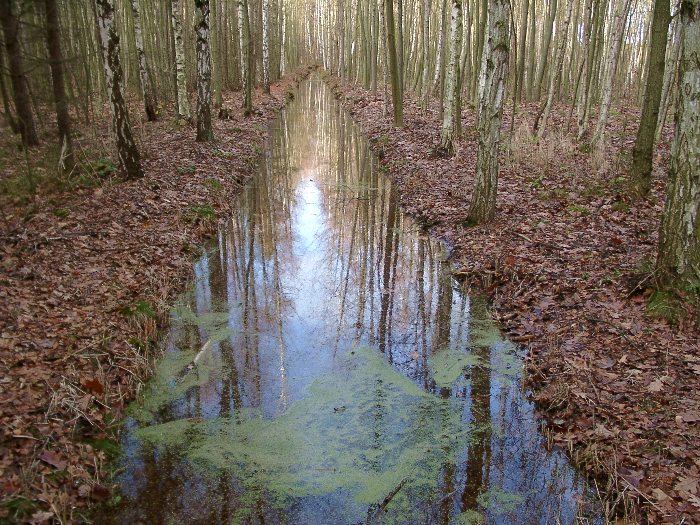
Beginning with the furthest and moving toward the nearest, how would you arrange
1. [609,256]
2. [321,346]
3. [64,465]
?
1. [609,256]
2. [321,346]
3. [64,465]

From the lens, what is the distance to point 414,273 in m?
8.67

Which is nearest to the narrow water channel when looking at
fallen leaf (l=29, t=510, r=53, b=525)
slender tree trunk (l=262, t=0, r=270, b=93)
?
fallen leaf (l=29, t=510, r=53, b=525)

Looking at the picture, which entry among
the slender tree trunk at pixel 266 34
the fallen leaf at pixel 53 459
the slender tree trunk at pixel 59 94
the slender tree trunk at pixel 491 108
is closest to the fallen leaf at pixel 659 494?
the fallen leaf at pixel 53 459

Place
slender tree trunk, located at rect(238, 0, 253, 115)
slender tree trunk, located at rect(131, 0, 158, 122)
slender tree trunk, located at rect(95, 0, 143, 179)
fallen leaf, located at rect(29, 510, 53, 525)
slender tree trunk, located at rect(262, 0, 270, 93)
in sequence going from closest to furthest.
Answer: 1. fallen leaf, located at rect(29, 510, 53, 525)
2. slender tree trunk, located at rect(95, 0, 143, 179)
3. slender tree trunk, located at rect(131, 0, 158, 122)
4. slender tree trunk, located at rect(238, 0, 253, 115)
5. slender tree trunk, located at rect(262, 0, 270, 93)

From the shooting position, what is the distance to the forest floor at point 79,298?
409 centimetres

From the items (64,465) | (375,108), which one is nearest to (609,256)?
(64,465)

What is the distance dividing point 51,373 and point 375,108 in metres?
23.3

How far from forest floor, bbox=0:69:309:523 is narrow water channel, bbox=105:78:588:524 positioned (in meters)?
0.37

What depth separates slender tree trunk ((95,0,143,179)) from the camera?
927 centimetres

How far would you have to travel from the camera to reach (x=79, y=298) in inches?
250

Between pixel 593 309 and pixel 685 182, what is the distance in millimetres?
1723

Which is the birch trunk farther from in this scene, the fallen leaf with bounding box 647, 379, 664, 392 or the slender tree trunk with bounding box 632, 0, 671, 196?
the fallen leaf with bounding box 647, 379, 664, 392

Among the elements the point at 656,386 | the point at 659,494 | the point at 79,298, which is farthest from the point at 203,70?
the point at 659,494

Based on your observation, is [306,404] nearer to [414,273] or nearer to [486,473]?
[486,473]
